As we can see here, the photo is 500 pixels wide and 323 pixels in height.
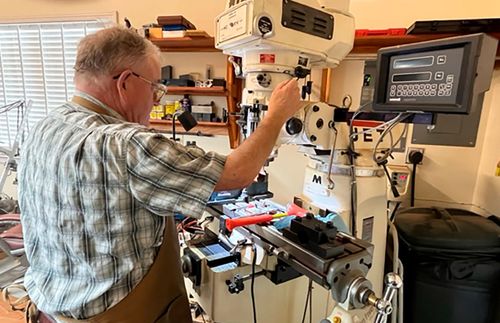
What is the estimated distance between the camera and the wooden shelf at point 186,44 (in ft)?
6.51

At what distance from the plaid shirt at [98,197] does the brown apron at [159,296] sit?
0.02 meters

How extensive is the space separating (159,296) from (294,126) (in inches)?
27.2

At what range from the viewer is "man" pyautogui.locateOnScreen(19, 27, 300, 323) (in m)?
0.71

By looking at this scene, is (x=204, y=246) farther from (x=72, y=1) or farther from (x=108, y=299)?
(x=72, y=1)

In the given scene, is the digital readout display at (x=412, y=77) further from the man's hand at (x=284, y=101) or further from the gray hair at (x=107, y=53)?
the gray hair at (x=107, y=53)

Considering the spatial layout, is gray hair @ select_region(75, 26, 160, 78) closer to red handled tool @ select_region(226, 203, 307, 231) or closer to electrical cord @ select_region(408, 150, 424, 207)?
red handled tool @ select_region(226, 203, 307, 231)

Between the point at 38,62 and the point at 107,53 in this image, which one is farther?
the point at 38,62

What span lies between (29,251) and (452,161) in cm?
207

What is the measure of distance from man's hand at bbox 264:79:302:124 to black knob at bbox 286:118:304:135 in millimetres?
77

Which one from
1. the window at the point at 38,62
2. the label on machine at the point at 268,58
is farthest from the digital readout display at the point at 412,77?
the window at the point at 38,62

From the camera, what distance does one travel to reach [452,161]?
1.84 metres

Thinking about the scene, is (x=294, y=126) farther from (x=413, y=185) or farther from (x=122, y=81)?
(x=413, y=185)

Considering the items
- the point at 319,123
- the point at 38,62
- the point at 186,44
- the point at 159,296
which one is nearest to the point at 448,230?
the point at 319,123

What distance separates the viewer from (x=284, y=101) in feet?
3.15
